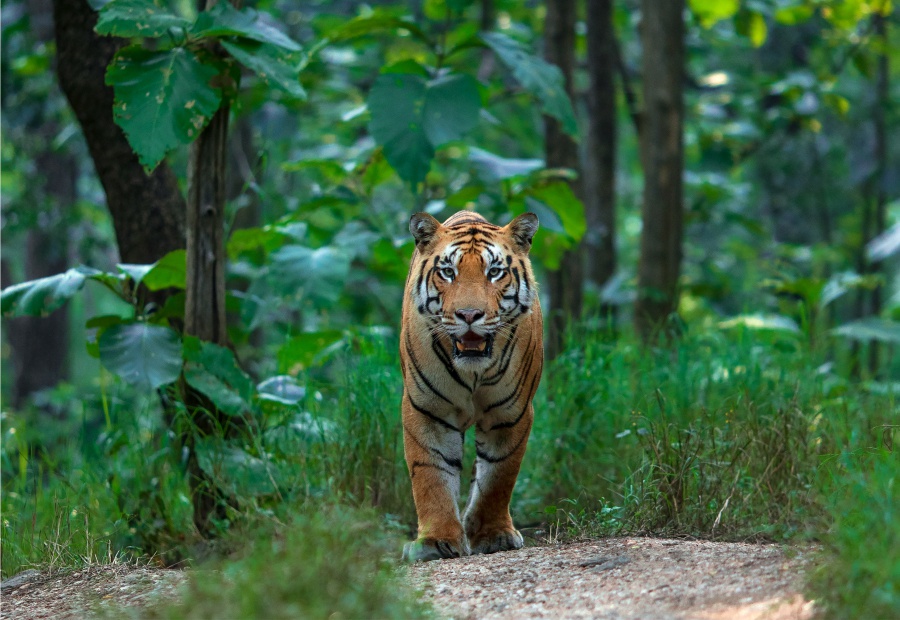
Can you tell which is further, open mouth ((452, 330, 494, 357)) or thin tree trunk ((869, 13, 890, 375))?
thin tree trunk ((869, 13, 890, 375))

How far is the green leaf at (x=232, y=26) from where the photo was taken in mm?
4016

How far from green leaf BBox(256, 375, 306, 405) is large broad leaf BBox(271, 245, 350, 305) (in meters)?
0.60

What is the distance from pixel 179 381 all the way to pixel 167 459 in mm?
411

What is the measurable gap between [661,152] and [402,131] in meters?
2.84

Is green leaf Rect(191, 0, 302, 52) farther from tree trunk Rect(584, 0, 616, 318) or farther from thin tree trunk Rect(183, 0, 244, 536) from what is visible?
tree trunk Rect(584, 0, 616, 318)

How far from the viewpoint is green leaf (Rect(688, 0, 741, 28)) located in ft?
25.9

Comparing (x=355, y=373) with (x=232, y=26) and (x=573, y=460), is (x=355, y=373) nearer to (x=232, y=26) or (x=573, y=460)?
(x=573, y=460)

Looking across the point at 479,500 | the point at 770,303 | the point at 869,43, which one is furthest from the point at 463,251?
the point at 770,303

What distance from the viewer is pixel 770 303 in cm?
1117

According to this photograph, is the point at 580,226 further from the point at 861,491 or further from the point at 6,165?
the point at 6,165

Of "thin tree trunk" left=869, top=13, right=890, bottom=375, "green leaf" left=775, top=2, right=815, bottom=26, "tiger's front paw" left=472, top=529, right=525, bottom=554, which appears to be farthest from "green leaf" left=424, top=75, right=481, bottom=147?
"thin tree trunk" left=869, top=13, right=890, bottom=375

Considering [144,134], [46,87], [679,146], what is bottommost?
[144,134]

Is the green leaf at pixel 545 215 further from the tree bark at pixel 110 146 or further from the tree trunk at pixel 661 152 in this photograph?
the tree bark at pixel 110 146

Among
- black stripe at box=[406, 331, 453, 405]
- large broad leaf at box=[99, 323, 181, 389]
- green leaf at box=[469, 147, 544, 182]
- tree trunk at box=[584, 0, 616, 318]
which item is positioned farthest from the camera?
tree trunk at box=[584, 0, 616, 318]
